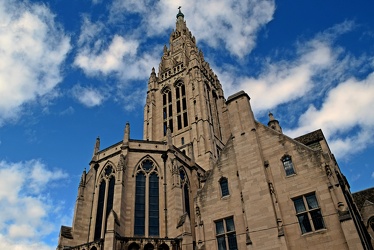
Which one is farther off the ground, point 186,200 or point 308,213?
point 186,200

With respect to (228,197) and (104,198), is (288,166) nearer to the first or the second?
(228,197)

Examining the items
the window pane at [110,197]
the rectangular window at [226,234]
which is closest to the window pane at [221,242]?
the rectangular window at [226,234]

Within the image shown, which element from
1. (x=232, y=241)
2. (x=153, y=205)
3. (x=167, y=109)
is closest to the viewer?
(x=232, y=241)

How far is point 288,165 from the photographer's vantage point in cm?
1756

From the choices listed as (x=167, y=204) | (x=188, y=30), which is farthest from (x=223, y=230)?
(x=188, y=30)

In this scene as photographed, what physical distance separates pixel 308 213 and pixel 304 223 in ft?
1.88

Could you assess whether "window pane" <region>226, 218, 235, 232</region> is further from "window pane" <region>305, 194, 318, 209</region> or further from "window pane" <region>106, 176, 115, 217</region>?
"window pane" <region>106, 176, 115, 217</region>

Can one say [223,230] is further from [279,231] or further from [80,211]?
[80,211]

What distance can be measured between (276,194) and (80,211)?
19.0m

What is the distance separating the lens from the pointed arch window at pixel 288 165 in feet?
56.8

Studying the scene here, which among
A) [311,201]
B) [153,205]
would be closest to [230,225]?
[311,201]

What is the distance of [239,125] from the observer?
20500 millimetres

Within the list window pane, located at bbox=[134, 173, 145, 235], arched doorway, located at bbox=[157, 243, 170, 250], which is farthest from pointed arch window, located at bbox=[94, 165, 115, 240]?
arched doorway, located at bbox=[157, 243, 170, 250]

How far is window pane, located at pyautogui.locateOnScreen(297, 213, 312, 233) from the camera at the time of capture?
15.5 m
